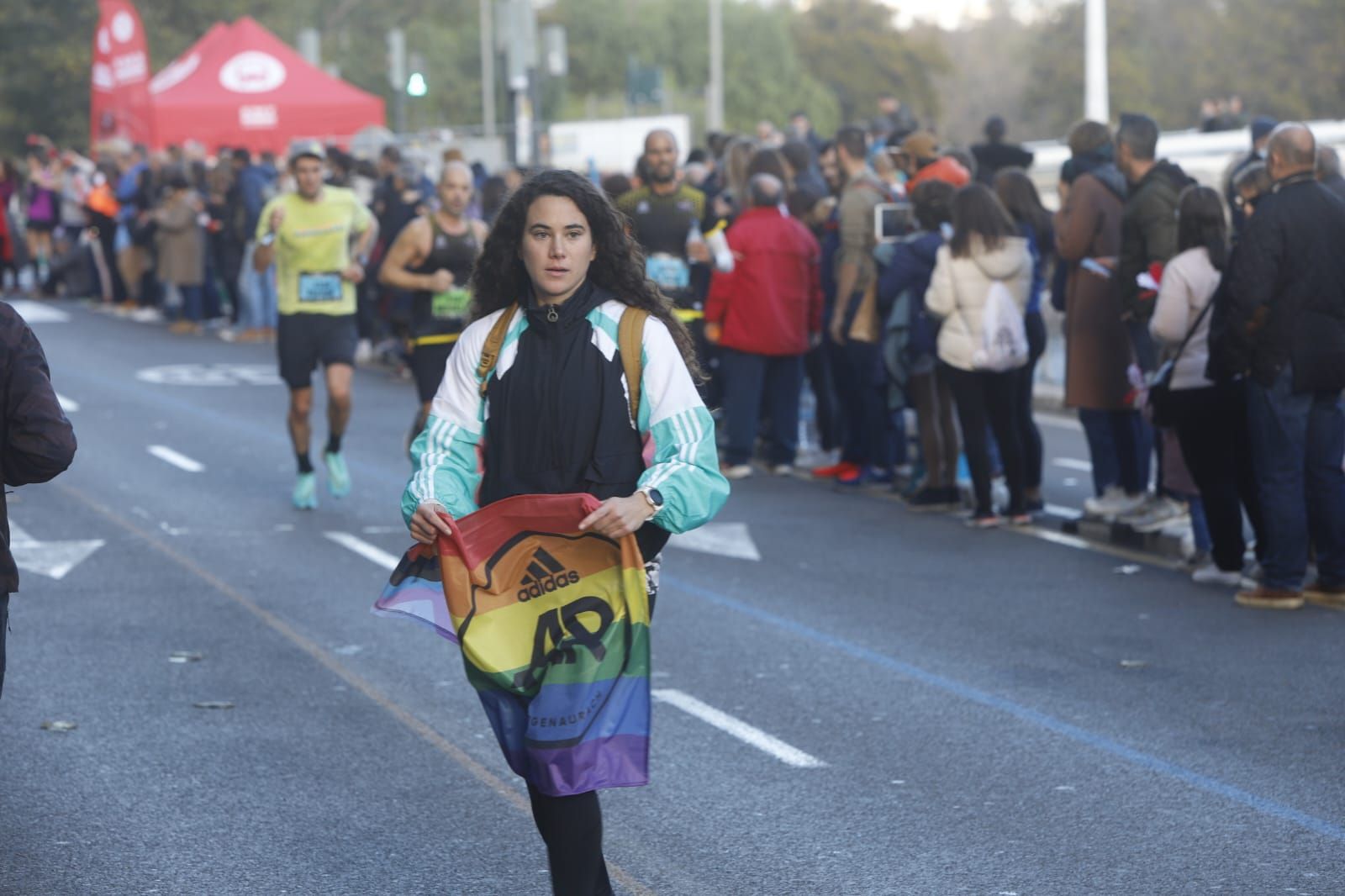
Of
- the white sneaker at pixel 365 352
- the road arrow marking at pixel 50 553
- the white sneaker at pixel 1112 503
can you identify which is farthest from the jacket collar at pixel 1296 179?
the white sneaker at pixel 365 352

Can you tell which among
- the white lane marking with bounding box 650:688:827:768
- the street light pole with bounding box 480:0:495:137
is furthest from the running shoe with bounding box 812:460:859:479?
the street light pole with bounding box 480:0:495:137

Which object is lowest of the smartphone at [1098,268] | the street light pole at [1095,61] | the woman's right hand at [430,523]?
the woman's right hand at [430,523]

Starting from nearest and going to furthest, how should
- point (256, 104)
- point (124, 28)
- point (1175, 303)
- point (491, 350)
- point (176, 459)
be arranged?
point (491, 350)
point (1175, 303)
point (176, 459)
point (124, 28)
point (256, 104)

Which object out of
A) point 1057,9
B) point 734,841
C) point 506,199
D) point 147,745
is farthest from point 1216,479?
point 1057,9

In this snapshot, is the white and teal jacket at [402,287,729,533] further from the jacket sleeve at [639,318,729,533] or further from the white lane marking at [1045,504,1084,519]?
the white lane marking at [1045,504,1084,519]

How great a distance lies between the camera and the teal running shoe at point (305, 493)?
1255cm

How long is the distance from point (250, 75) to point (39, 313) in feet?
17.2

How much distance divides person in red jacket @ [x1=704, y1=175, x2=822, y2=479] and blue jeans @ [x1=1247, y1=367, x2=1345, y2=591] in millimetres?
4940

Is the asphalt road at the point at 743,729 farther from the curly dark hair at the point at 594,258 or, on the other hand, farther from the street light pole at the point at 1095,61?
the street light pole at the point at 1095,61

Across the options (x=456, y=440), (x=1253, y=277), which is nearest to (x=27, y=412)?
(x=456, y=440)

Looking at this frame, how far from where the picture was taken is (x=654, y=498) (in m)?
4.42

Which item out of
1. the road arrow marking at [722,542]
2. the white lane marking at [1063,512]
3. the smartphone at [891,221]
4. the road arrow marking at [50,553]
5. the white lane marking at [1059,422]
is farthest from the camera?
the white lane marking at [1059,422]

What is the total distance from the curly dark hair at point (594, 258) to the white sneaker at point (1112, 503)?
731cm

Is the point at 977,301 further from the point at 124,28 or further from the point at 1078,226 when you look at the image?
the point at 124,28
